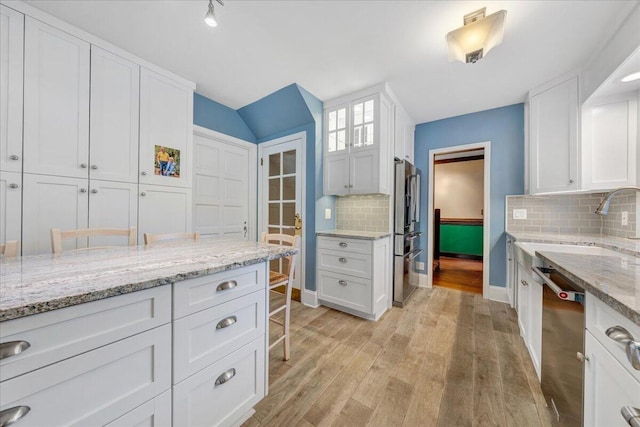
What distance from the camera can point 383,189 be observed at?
257 centimetres

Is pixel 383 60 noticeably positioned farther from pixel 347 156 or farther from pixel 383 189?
pixel 383 189

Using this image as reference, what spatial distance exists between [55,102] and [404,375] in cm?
311

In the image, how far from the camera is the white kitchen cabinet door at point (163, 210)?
6.72ft

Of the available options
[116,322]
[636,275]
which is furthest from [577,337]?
[116,322]

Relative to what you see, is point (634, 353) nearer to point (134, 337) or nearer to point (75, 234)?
point (134, 337)

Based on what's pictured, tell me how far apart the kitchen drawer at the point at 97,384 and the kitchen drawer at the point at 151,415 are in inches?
0.8

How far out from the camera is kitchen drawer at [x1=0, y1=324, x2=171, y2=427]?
606mm

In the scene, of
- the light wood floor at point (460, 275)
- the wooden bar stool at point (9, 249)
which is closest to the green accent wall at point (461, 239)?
the light wood floor at point (460, 275)

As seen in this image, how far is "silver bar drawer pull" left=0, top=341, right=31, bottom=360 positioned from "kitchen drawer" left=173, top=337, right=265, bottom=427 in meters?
0.50

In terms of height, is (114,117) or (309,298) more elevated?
(114,117)

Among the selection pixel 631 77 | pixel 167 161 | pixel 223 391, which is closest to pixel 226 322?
pixel 223 391

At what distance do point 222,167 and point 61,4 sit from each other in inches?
69.0

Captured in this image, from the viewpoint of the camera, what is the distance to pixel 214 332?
3.42 feet

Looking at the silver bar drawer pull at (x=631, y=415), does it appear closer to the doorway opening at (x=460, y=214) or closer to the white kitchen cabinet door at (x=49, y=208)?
the white kitchen cabinet door at (x=49, y=208)
